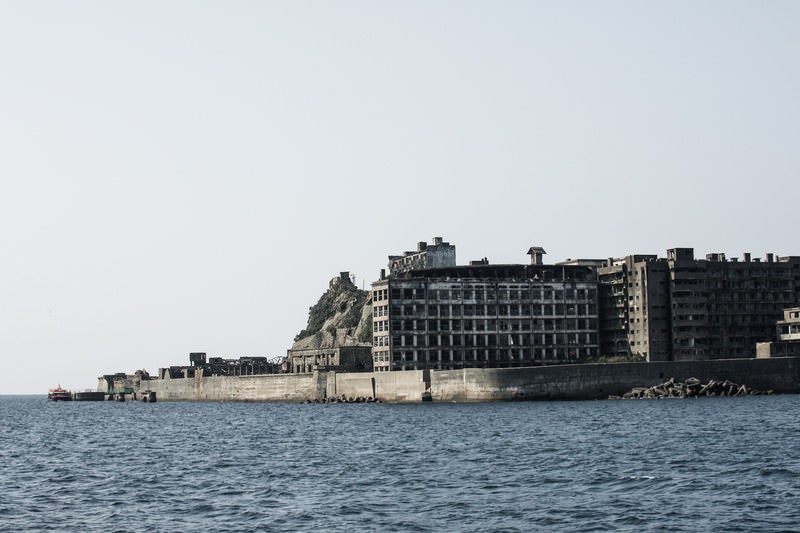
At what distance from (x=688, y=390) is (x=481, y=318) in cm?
4358

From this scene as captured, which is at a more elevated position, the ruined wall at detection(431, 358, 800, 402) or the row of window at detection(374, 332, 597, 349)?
the row of window at detection(374, 332, 597, 349)

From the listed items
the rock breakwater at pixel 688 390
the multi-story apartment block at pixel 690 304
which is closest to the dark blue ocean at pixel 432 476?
the rock breakwater at pixel 688 390

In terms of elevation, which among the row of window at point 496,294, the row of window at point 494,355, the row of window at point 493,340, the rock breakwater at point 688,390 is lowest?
the rock breakwater at point 688,390

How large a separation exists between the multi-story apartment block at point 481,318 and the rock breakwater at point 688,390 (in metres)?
37.6

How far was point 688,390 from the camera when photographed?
5925 inches

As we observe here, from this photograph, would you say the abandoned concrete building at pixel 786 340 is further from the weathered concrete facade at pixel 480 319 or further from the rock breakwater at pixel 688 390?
the weathered concrete facade at pixel 480 319

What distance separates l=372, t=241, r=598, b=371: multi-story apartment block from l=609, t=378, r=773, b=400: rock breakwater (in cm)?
3762

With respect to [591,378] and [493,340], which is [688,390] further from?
[493,340]

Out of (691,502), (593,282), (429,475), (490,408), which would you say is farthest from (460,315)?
(691,502)

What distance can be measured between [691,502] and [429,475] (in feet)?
57.7

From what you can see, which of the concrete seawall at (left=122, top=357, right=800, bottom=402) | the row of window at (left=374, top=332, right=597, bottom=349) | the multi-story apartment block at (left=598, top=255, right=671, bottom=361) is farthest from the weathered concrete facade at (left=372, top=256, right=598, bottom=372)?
the concrete seawall at (left=122, top=357, right=800, bottom=402)

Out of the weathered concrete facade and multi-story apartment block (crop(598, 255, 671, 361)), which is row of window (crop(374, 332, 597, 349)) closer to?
the weathered concrete facade

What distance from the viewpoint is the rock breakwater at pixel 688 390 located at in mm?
150375

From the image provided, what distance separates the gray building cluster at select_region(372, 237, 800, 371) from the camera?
182m
